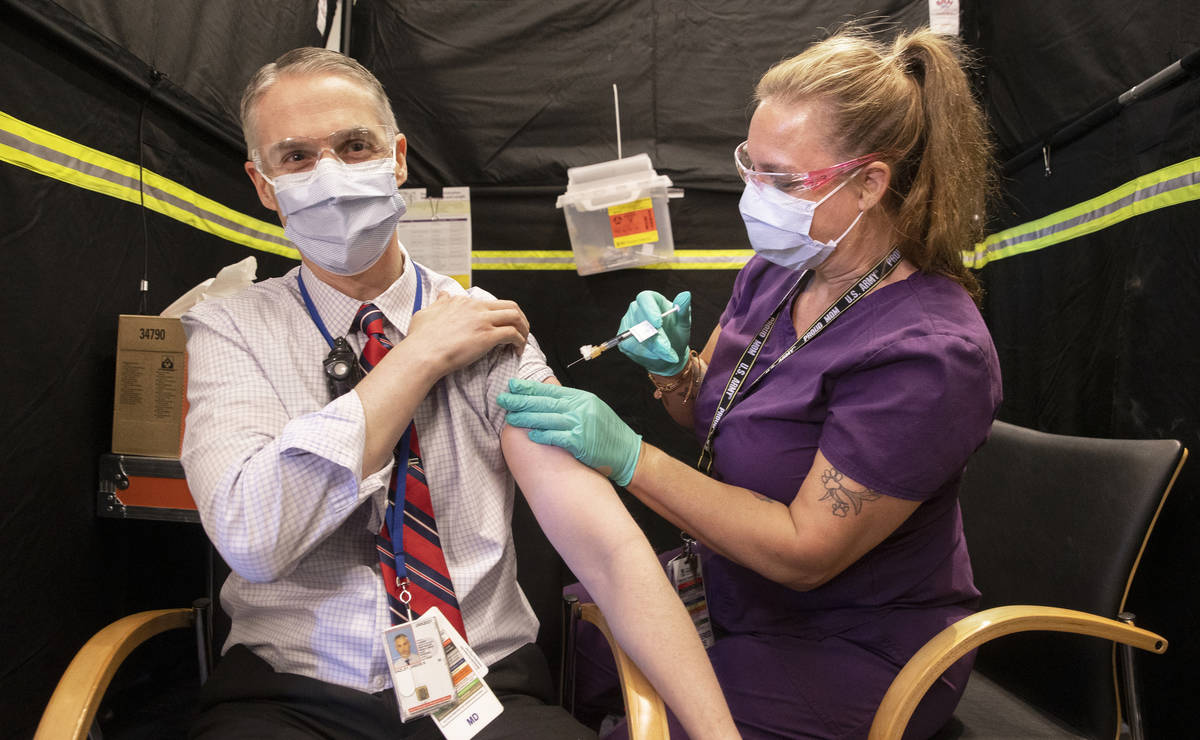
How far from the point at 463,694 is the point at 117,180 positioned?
1585 millimetres

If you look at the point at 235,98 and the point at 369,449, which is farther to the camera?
the point at 235,98

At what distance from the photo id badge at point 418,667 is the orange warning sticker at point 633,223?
2087 millimetres

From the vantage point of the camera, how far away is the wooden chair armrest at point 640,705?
105 cm

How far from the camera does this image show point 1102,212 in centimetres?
219

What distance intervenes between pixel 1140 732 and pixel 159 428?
223 cm

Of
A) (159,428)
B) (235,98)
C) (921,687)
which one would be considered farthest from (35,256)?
(921,687)

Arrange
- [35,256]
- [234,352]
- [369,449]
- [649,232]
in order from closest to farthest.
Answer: [369,449] → [234,352] → [35,256] → [649,232]

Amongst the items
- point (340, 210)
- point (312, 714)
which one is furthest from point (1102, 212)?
point (312, 714)

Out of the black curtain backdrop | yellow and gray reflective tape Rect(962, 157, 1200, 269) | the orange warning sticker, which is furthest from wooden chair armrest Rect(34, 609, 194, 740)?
the orange warning sticker

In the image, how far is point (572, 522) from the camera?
1.26m

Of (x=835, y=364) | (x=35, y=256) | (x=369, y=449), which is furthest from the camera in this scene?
(x=35, y=256)

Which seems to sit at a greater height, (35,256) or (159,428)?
(35,256)

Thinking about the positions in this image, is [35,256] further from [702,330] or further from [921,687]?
[702,330]

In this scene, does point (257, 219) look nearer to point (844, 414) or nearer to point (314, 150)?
point (314, 150)
